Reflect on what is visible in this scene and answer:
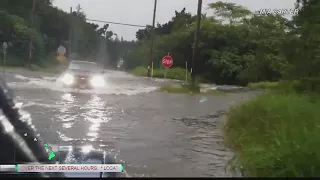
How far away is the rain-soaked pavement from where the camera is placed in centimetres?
226

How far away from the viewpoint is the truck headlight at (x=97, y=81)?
2.38 metres

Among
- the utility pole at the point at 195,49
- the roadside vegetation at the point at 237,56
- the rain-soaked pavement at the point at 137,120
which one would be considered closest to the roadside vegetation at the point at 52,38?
the roadside vegetation at the point at 237,56

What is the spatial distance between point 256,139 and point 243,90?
23.8 inches

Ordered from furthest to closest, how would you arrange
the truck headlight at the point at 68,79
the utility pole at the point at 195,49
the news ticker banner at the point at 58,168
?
1. the utility pole at the point at 195,49
2. the truck headlight at the point at 68,79
3. the news ticker banner at the point at 58,168

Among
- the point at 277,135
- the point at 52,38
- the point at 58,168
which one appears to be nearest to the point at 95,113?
the point at 52,38

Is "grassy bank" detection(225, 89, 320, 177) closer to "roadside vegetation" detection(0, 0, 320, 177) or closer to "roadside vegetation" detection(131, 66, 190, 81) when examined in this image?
"roadside vegetation" detection(0, 0, 320, 177)

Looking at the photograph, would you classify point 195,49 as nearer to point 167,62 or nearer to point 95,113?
point 167,62

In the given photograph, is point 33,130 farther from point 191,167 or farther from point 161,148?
point 191,167

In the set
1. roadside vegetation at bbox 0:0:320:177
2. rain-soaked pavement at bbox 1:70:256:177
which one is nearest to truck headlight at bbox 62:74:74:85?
rain-soaked pavement at bbox 1:70:256:177

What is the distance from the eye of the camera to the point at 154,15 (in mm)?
2371

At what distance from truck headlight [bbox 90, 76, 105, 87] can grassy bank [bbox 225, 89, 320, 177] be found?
2.54ft

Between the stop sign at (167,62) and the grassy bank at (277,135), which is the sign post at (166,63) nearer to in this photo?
the stop sign at (167,62)

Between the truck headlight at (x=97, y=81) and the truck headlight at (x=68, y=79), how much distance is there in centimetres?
12

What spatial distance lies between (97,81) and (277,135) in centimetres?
130
